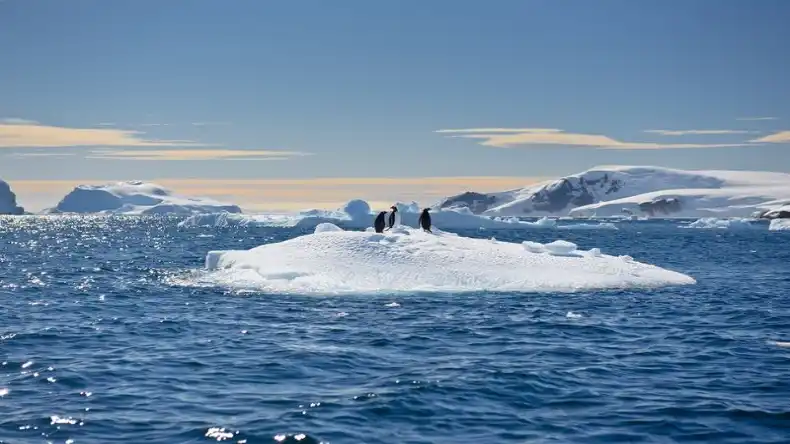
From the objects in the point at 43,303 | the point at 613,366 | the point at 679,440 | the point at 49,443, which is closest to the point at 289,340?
the point at 613,366

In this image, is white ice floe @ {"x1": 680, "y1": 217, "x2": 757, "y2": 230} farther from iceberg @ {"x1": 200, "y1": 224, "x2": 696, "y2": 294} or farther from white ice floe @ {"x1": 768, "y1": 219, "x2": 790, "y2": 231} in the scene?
iceberg @ {"x1": 200, "y1": 224, "x2": 696, "y2": 294}

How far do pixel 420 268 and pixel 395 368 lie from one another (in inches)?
543

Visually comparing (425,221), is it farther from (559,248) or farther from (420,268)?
(420,268)

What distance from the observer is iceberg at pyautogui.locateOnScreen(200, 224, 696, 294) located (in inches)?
1114

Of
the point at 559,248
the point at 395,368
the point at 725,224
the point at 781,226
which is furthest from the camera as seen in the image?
the point at 725,224

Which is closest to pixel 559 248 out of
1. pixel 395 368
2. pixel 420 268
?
pixel 420 268

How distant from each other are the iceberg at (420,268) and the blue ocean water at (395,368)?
1369 millimetres

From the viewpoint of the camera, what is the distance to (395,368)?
15625mm

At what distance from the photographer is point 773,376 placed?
15.1 metres

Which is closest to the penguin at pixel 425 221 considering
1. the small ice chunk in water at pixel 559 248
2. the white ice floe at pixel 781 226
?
the small ice chunk in water at pixel 559 248

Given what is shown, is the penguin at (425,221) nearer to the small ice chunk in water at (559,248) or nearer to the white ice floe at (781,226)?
the small ice chunk in water at (559,248)

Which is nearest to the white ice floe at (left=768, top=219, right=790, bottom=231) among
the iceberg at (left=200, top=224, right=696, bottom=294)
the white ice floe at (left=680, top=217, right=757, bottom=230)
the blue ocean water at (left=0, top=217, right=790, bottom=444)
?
the white ice floe at (left=680, top=217, right=757, bottom=230)

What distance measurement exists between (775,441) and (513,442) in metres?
3.44

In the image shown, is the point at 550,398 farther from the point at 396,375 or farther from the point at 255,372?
the point at 255,372
